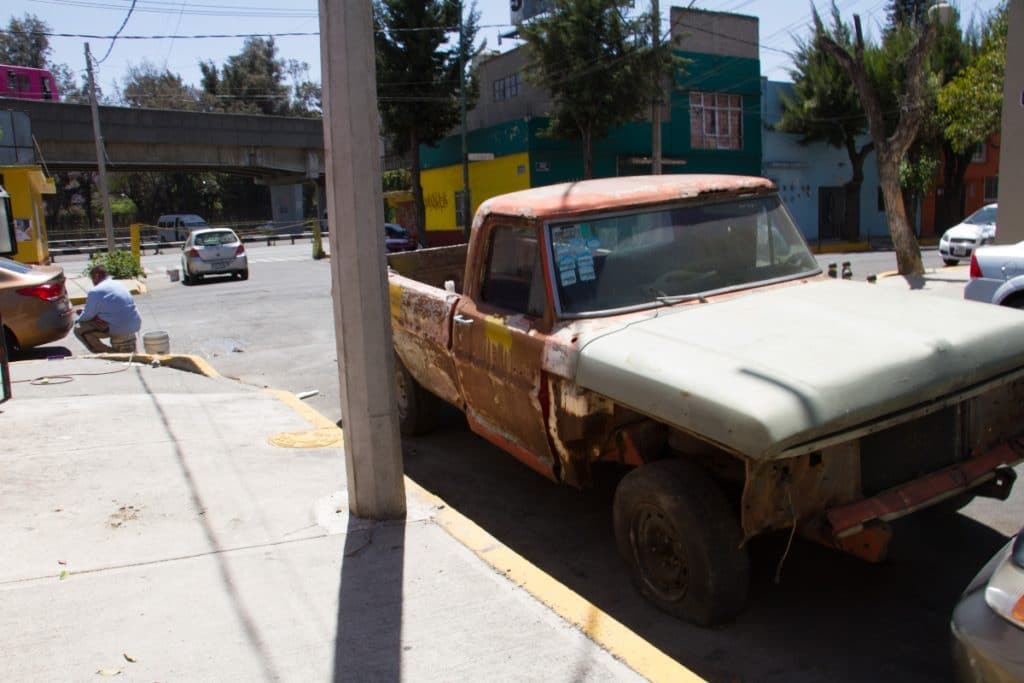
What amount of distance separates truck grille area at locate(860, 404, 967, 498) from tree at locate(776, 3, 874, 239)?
32798 mm

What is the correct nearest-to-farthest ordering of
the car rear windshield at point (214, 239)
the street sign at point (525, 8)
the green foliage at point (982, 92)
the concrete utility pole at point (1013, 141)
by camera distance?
the concrete utility pole at point (1013, 141) < the green foliage at point (982, 92) < the car rear windshield at point (214, 239) < the street sign at point (525, 8)

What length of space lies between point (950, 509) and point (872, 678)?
1.74m

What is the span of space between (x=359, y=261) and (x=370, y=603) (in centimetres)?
167

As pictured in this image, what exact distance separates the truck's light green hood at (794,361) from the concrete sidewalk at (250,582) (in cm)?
94

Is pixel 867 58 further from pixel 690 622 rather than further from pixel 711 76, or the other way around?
pixel 690 622

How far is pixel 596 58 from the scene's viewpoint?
98.3 feet

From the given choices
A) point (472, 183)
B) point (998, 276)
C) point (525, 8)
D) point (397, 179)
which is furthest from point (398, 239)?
point (998, 276)

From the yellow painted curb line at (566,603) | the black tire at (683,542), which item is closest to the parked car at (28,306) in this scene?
the yellow painted curb line at (566,603)

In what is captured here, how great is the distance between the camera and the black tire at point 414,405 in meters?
6.89

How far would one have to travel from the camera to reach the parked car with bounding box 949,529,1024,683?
8.34 feet

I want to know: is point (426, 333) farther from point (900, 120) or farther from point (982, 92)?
point (982, 92)

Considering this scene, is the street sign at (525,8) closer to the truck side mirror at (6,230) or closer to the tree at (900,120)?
the tree at (900,120)

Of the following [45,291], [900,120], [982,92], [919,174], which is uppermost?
[982,92]

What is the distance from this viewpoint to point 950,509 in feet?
15.7
